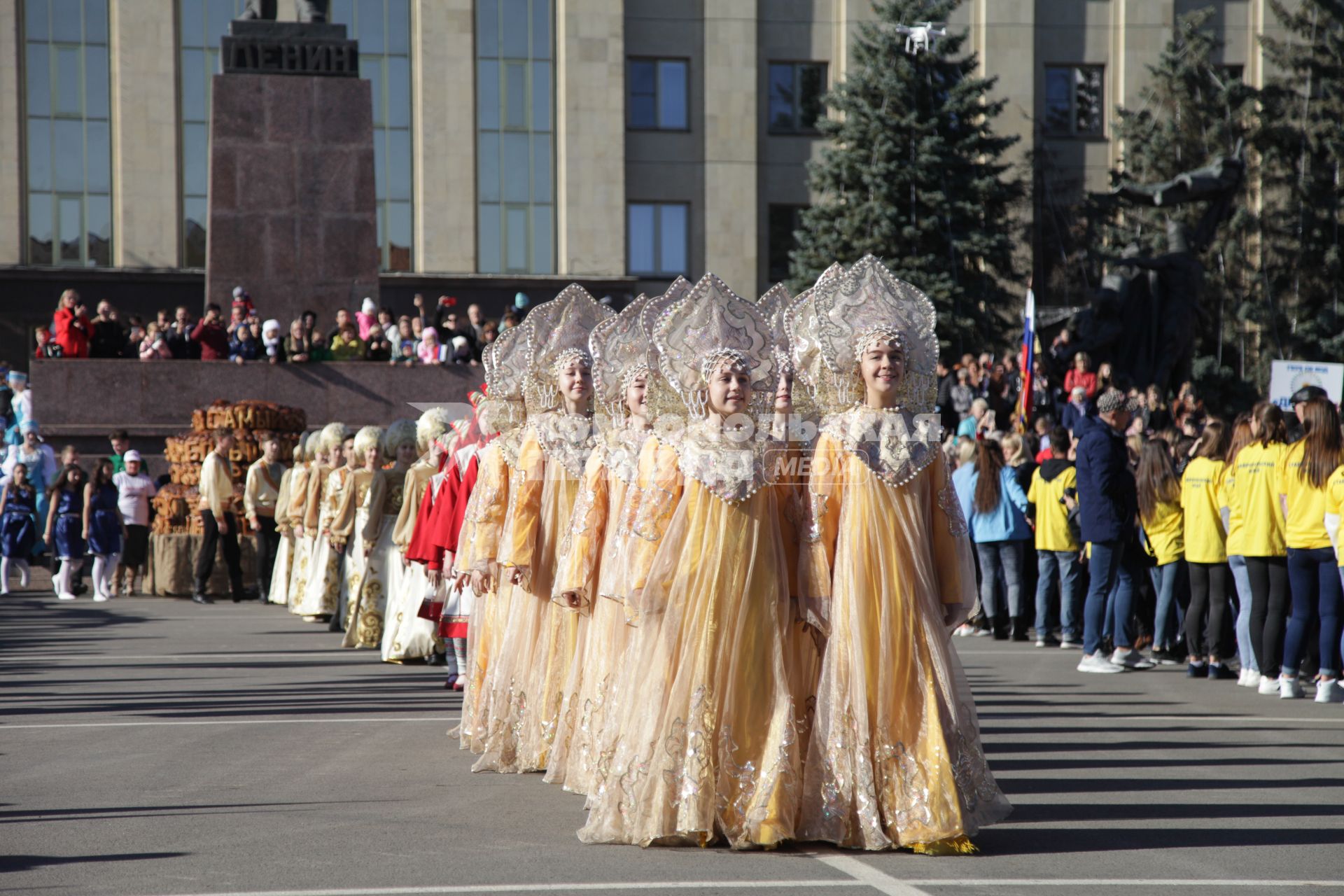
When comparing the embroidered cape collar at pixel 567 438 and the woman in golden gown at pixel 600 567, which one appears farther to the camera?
the embroidered cape collar at pixel 567 438

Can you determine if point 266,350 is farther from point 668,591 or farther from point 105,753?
point 668,591

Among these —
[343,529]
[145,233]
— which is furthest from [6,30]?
[343,529]

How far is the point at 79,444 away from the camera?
2283cm

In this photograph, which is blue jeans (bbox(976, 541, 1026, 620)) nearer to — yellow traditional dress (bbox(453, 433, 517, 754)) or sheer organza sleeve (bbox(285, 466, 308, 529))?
sheer organza sleeve (bbox(285, 466, 308, 529))

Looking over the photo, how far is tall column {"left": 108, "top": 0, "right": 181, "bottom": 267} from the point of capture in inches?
1537

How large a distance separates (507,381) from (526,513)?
0.93 metres

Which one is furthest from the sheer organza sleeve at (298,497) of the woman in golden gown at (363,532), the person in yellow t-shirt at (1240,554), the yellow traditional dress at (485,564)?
the person in yellow t-shirt at (1240,554)

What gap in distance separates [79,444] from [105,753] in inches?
570

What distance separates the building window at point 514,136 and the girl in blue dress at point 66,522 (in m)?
20.7

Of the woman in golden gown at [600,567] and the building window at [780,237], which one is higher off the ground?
the building window at [780,237]

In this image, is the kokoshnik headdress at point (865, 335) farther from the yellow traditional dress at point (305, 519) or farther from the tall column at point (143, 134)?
the tall column at point (143, 134)

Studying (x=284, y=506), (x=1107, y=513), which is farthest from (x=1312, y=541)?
(x=284, y=506)

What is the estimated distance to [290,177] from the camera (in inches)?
924

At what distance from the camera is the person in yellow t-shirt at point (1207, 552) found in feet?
41.4
